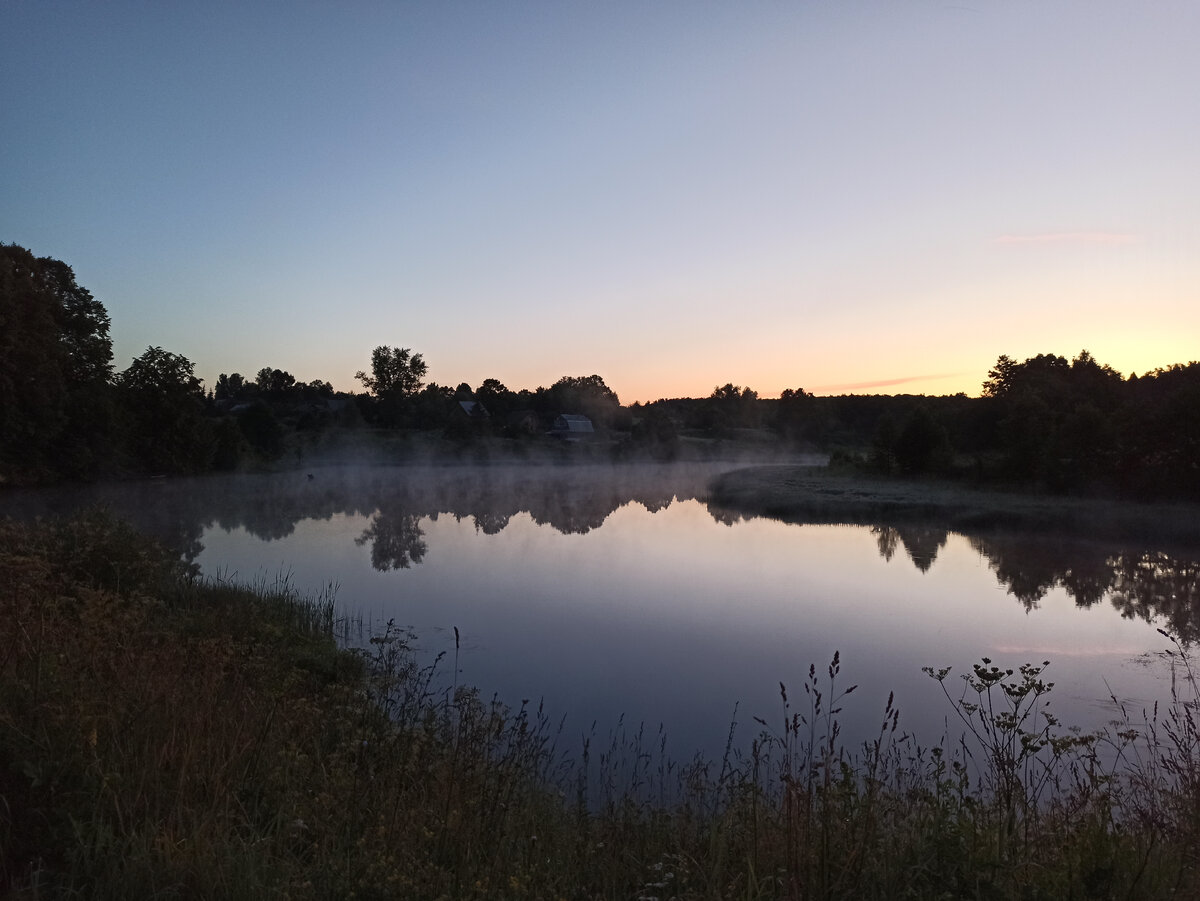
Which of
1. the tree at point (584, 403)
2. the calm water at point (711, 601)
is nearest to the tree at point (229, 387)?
the tree at point (584, 403)

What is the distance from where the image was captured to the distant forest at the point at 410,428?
2362 centimetres

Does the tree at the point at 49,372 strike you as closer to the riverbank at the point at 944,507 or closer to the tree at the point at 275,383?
the riverbank at the point at 944,507

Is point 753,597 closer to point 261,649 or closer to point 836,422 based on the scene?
point 261,649

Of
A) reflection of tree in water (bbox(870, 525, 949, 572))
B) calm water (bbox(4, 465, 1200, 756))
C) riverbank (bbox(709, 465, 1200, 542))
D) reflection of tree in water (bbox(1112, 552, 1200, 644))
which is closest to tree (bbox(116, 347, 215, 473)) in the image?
calm water (bbox(4, 465, 1200, 756))

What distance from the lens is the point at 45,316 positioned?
26.5m

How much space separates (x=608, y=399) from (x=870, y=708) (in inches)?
2993

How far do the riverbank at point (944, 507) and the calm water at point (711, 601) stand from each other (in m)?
1.82

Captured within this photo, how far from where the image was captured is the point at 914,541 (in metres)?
18.6

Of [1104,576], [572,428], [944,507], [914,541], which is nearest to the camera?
[1104,576]

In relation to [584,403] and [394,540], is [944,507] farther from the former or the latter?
[584,403]

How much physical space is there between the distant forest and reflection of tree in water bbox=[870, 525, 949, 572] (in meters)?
7.99

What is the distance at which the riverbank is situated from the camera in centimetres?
1945

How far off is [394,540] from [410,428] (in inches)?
1611

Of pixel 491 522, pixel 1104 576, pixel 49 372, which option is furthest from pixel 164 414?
pixel 1104 576
